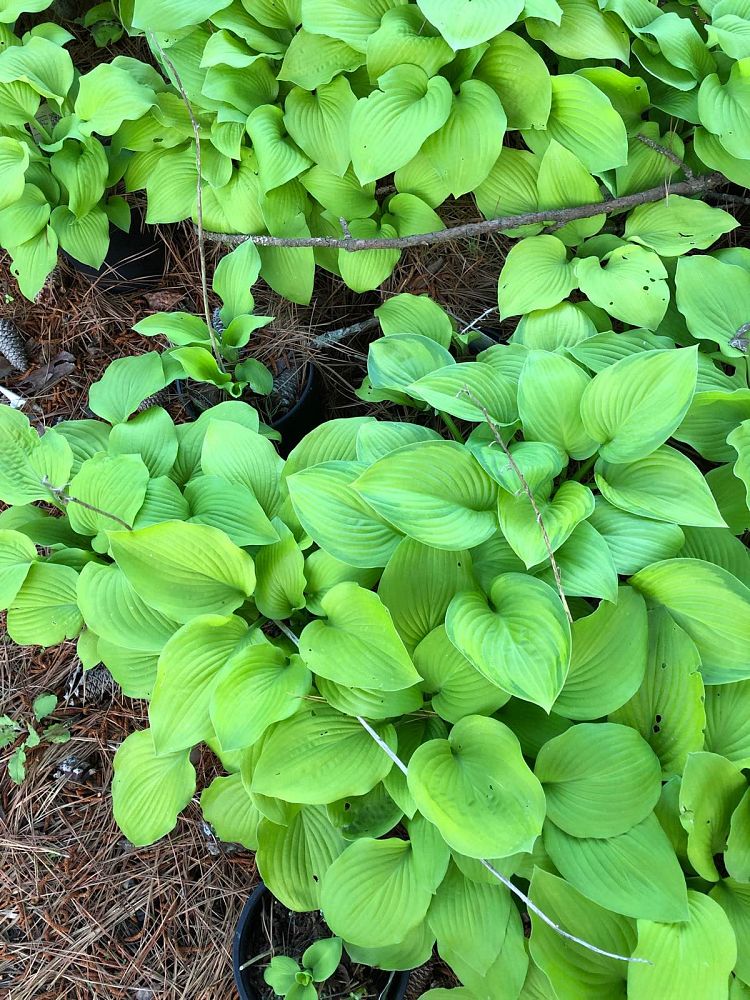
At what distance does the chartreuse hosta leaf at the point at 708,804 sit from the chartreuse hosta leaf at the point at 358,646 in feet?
1.33

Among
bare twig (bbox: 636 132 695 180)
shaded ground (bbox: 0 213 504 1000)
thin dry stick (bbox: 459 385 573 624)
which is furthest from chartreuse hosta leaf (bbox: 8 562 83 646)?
bare twig (bbox: 636 132 695 180)

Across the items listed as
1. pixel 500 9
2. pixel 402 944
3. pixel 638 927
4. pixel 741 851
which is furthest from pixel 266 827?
pixel 500 9

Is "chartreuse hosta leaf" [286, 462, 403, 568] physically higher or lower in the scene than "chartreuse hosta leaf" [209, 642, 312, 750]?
higher

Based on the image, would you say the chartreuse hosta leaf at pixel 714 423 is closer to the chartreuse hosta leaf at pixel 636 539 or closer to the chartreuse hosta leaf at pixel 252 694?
the chartreuse hosta leaf at pixel 636 539

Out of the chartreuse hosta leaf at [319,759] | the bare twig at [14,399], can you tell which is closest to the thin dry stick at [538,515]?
the chartreuse hosta leaf at [319,759]

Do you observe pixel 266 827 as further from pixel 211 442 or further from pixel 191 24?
pixel 191 24

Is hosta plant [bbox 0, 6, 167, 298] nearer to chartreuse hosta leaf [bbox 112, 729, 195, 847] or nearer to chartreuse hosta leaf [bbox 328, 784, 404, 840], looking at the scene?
chartreuse hosta leaf [bbox 112, 729, 195, 847]

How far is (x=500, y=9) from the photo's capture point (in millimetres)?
1153

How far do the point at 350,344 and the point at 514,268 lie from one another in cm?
53

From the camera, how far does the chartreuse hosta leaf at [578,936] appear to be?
911 millimetres

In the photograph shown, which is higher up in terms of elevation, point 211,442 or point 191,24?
point 191,24

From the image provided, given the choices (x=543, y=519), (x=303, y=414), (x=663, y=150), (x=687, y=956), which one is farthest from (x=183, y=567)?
(x=663, y=150)

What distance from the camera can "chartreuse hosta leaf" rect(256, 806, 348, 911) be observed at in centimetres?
109

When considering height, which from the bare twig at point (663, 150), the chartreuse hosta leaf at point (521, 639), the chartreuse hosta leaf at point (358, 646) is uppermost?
the bare twig at point (663, 150)
